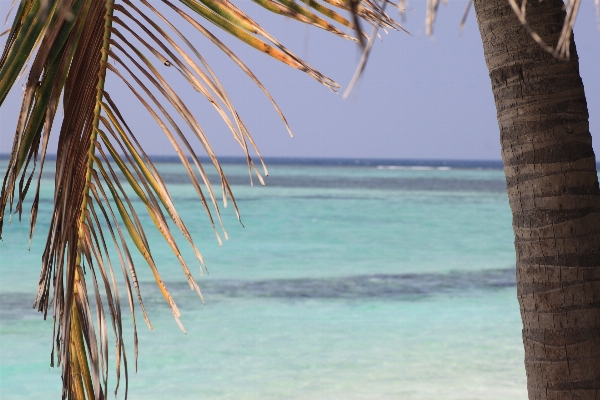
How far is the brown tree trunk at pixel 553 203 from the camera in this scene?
4.58 ft

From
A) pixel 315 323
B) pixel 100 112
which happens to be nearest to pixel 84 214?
pixel 100 112

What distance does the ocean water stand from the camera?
4.52 m

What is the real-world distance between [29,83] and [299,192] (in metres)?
23.4

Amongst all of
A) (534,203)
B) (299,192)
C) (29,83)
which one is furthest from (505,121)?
(299,192)

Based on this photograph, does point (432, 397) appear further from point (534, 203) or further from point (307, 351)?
point (534, 203)

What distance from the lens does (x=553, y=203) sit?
1396mm

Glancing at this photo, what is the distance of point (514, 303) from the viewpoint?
695 centimetres

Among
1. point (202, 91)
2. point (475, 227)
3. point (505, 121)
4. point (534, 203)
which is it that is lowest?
point (475, 227)

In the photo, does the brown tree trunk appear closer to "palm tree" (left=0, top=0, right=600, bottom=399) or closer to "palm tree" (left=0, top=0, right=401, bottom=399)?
"palm tree" (left=0, top=0, right=600, bottom=399)

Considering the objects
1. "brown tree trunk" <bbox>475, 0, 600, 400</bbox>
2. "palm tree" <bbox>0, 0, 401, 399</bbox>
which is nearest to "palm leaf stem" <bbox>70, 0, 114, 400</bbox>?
"palm tree" <bbox>0, 0, 401, 399</bbox>

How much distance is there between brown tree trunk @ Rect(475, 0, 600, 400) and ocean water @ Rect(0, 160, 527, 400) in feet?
7.27

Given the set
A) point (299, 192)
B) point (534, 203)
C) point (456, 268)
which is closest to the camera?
point (534, 203)

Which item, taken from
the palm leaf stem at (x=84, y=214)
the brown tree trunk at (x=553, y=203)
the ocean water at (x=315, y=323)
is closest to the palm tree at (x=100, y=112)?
the palm leaf stem at (x=84, y=214)

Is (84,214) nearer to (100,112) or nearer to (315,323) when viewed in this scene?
(100,112)
